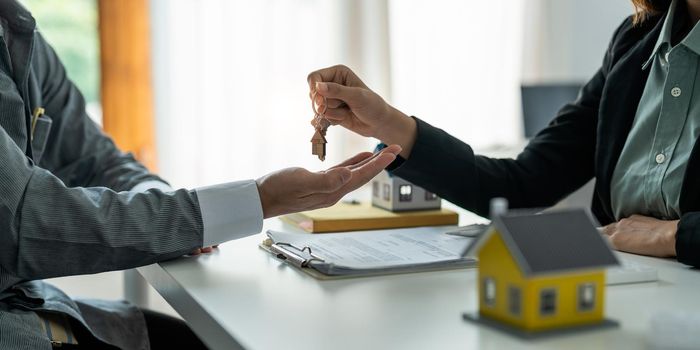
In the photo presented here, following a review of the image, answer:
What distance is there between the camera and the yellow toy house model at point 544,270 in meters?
0.72

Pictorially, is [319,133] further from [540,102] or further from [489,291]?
[540,102]

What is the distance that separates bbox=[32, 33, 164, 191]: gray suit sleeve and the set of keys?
1.12ft

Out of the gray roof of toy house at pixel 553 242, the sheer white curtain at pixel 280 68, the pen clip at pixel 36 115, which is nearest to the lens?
the gray roof of toy house at pixel 553 242

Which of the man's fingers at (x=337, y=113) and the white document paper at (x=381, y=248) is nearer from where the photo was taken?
the white document paper at (x=381, y=248)

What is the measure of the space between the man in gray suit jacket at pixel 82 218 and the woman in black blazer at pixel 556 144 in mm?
141

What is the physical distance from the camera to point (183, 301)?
37.5 inches

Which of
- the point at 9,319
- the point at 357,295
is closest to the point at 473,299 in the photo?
the point at 357,295

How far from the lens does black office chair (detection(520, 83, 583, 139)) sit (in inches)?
114

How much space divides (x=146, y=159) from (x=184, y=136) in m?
0.17

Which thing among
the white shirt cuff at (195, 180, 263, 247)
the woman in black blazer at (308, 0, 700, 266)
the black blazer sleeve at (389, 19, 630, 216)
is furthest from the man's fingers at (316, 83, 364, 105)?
the white shirt cuff at (195, 180, 263, 247)

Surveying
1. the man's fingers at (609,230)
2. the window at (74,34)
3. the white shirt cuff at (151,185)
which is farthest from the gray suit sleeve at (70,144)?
the window at (74,34)

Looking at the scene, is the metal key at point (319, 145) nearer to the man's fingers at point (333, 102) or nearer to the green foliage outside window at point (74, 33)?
the man's fingers at point (333, 102)

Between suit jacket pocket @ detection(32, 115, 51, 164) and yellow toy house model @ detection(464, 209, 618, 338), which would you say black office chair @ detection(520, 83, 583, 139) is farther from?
yellow toy house model @ detection(464, 209, 618, 338)

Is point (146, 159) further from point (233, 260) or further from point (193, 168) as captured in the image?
point (233, 260)
